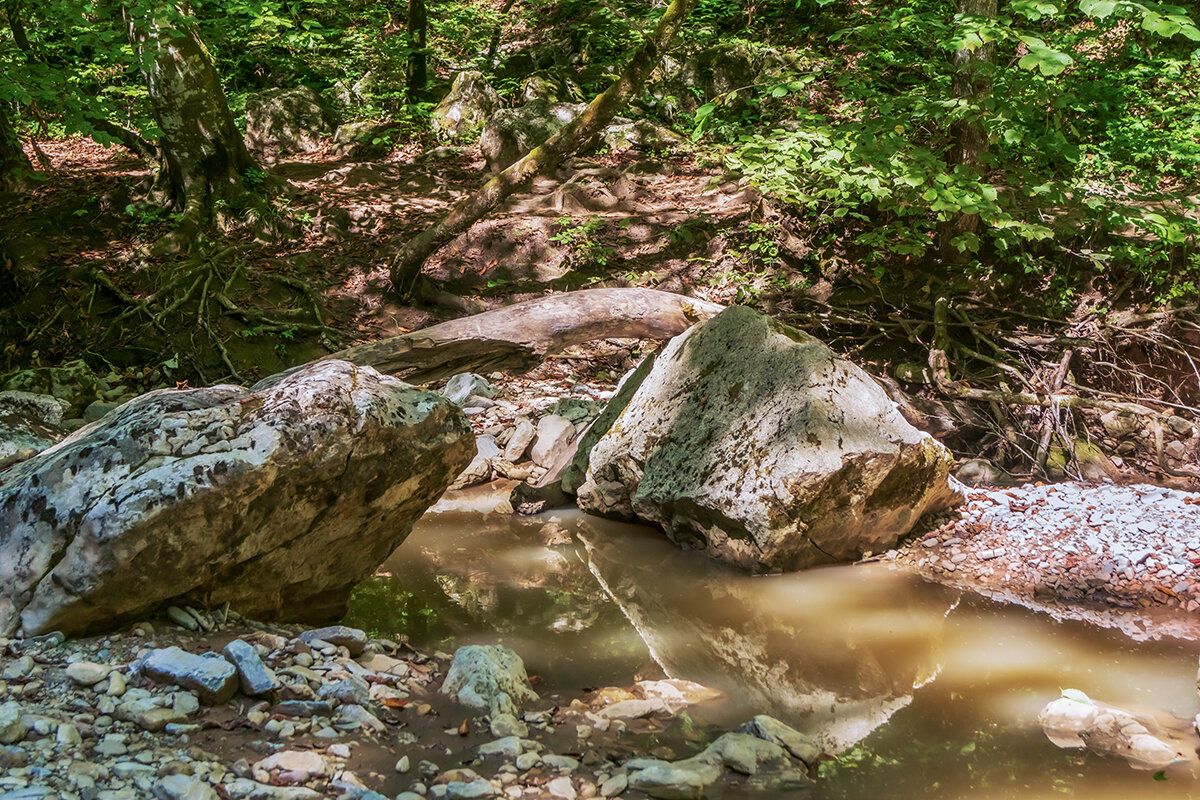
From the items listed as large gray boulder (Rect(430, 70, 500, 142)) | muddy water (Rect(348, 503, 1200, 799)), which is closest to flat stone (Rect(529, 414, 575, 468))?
muddy water (Rect(348, 503, 1200, 799))

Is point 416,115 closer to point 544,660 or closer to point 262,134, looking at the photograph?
point 262,134

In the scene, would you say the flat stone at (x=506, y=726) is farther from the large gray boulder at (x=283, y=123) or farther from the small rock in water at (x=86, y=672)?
the large gray boulder at (x=283, y=123)

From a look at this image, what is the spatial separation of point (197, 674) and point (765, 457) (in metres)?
3.06

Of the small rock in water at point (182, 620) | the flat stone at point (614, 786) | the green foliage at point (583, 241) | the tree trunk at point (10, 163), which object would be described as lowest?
the flat stone at point (614, 786)

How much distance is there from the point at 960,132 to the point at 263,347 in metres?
6.59

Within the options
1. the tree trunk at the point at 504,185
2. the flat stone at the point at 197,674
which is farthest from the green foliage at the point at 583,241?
the flat stone at the point at 197,674

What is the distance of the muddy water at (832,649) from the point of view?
2791 mm

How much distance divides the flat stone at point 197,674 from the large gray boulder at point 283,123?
9.62 m

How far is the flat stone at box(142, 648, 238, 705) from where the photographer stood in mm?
2480

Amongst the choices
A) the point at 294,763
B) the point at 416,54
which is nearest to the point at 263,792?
the point at 294,763

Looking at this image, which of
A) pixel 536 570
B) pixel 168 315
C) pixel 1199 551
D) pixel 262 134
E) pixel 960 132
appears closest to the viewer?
pixel 1199 551

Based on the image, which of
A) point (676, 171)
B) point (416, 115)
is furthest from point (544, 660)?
point (416, 115)

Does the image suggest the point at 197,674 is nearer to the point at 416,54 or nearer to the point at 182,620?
the point at 182,620

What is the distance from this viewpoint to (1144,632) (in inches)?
151
